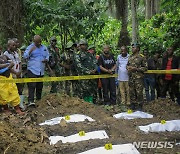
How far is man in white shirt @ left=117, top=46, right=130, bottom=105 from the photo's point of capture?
27.5 feet

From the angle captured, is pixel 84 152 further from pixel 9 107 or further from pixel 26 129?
pixel 9 107

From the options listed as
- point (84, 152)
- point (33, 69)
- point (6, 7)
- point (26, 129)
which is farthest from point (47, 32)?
point (84, 152)

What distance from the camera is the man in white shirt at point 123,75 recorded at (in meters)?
8.39

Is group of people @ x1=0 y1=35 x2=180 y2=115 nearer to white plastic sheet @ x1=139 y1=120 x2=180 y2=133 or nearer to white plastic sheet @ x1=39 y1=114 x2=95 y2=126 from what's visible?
white plastic sheet @ x1=39 y1=114 x2=95 y2=126

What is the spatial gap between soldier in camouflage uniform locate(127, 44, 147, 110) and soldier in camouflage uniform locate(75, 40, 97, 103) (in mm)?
1091

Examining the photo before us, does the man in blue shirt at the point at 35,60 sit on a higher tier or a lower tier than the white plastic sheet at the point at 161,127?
higher

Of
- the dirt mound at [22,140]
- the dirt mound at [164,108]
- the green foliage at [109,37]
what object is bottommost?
the dirt mound at [164,108]

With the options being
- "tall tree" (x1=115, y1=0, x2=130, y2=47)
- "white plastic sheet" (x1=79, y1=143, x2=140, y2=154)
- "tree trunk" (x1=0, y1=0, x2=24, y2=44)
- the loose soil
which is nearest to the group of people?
the loose soil

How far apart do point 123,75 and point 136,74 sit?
48cm

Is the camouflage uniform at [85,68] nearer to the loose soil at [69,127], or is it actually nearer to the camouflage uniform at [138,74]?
the loose soil at [69,127]

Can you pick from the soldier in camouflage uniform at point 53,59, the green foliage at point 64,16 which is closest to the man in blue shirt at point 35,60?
the soldier in camouflage uniform at point 53,59

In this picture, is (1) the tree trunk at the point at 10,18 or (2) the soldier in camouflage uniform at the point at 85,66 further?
(1) the tree trunk at the point at 10,18

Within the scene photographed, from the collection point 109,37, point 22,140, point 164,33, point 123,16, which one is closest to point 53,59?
point 22,140

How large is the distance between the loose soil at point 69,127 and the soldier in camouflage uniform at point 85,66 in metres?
0.73
